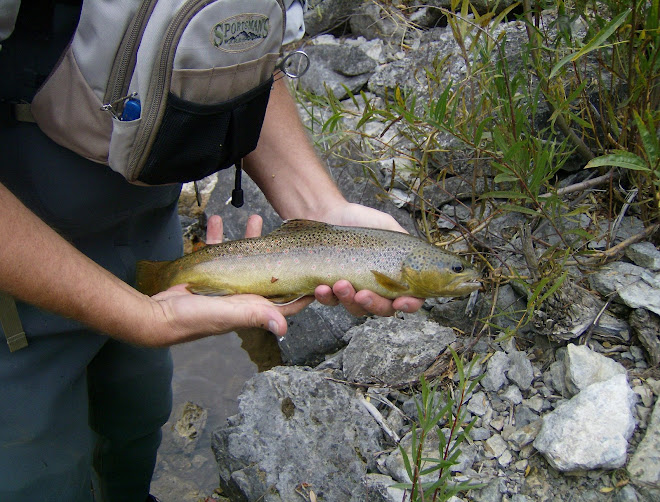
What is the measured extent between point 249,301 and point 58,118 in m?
0.97

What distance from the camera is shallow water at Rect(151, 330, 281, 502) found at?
3.83 meters

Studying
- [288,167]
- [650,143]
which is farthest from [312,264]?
[650,143]

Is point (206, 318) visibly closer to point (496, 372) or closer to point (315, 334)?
point (496, 372)

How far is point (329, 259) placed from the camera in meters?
2.66

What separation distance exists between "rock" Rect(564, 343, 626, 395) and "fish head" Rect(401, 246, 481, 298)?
61 cm

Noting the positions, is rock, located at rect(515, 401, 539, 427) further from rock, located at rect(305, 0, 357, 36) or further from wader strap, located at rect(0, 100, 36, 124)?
rock, located at rect(305, 0, 357, 36)

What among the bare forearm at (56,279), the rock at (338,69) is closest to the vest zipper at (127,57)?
the bare forearm at (56,279)

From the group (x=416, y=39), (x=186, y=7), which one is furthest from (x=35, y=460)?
(x=416, y=39)

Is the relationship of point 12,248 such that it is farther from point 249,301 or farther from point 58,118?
point 249,301

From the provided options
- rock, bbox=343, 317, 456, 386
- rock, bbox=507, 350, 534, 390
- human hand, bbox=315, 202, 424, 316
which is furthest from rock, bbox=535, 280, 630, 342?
human hand, bbox=315, 202, 424, 316

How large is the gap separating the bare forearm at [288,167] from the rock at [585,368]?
134cm

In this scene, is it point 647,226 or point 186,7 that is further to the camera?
point 647,226

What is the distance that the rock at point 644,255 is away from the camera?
311 centimetres

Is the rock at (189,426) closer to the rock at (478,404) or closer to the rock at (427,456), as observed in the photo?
the rock at (427,456)
